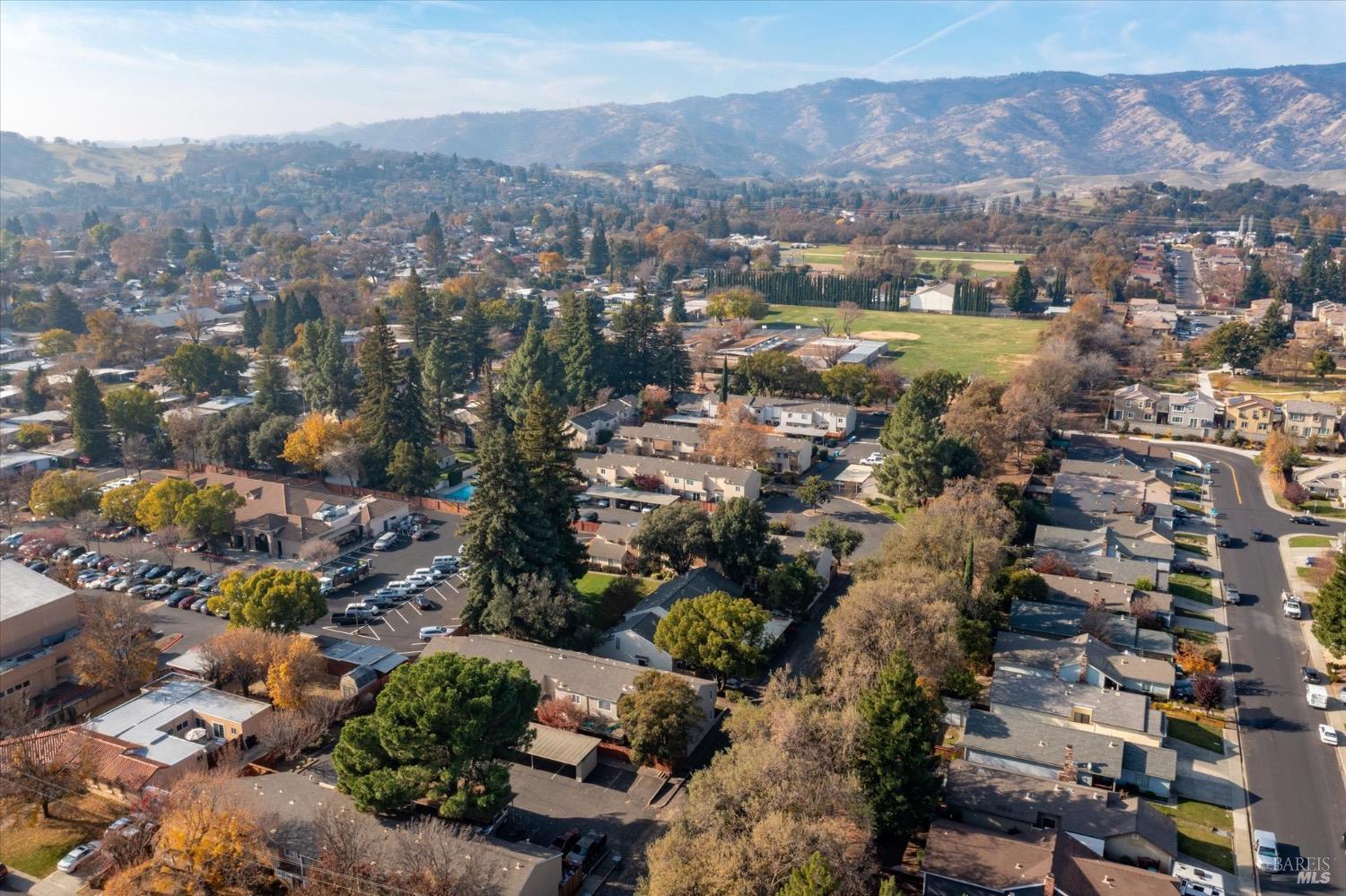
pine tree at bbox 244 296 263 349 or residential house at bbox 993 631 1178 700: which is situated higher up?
pine tree at bbox 244 296 263 349

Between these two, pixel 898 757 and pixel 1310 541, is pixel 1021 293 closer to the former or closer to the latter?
pixel 1310 541

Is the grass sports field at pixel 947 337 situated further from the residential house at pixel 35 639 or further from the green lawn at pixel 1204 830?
the residential house at pixel 35 639

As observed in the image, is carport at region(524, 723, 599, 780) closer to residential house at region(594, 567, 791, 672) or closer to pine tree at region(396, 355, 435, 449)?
residential house at region(594, 567, 791, 672)

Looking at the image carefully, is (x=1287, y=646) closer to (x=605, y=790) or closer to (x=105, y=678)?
(x=605, y=790)

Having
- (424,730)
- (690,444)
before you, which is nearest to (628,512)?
(690,444)

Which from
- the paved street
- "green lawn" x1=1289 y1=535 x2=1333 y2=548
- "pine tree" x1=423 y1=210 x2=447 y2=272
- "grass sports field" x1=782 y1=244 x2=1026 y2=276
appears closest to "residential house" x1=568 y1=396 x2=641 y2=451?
the paved street

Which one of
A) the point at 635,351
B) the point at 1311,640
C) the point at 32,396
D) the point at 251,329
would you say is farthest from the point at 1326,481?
the point at 32,396

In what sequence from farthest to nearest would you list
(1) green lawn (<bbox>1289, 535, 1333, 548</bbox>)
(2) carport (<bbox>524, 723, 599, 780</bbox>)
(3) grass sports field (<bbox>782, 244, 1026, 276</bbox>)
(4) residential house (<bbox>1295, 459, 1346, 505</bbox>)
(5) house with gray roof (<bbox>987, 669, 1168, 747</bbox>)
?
(3) grass sports field (<bbox>782, 244, 1026, 276</bbox>) → (4) residential house (<bbox>1295, 459, 1346, 505</bbox>) → (1) green lawn (<bbox>1289, 535, 1333, 548</bbox>) → (5) house with gray roof (<bbox>987, 669, 1168, 747</bbox>) → (2) carport (<bbox>524, 723, 599, 780</bbox>)
